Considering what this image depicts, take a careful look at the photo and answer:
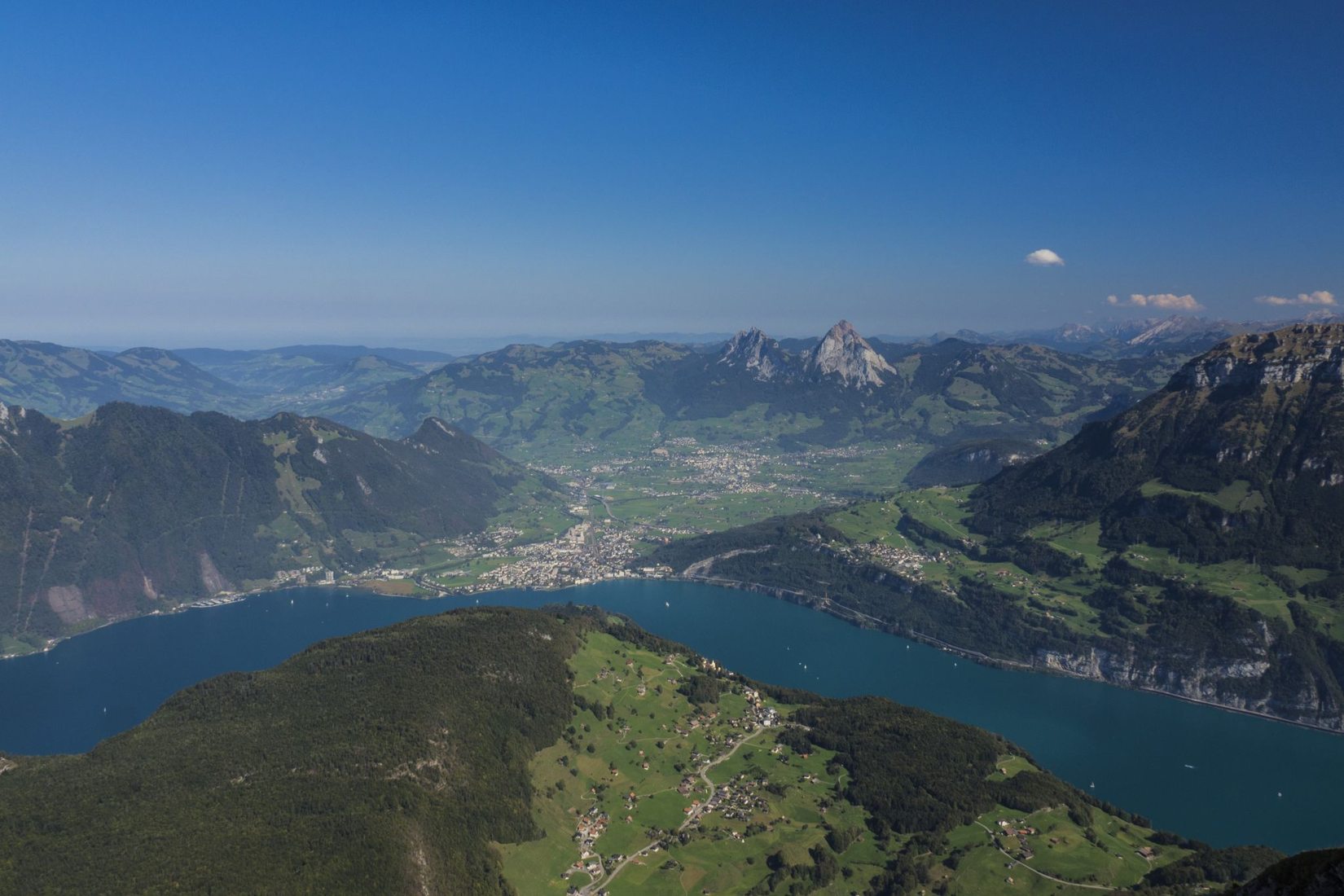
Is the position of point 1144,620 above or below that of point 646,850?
above

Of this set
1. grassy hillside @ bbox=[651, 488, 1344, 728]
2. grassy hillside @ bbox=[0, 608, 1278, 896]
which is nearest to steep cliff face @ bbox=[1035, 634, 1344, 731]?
grassy hillside @ bbox=[651, 488, 1344, 728]

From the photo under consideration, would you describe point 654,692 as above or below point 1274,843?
above

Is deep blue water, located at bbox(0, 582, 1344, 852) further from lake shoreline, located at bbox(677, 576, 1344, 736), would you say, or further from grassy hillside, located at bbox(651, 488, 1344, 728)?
grassy hillside, located at bbox(651, 488, 1344, 728)

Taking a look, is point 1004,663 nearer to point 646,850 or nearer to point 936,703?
point 936,703

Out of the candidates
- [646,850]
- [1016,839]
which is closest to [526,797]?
[646,850]

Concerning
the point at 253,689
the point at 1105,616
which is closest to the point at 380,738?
the point at 253,689

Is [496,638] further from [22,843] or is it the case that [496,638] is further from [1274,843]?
[1274,843]
